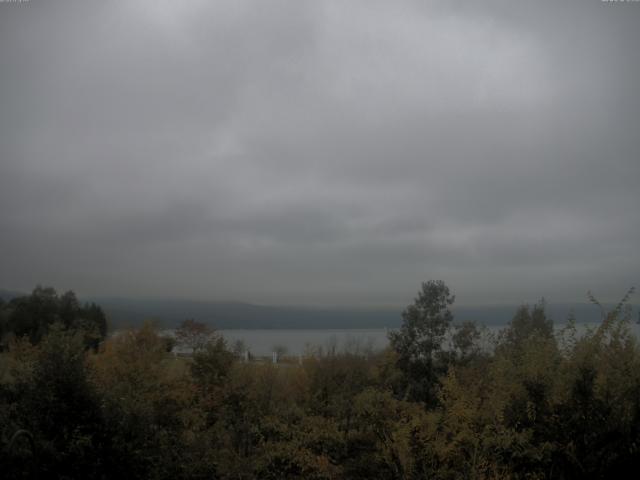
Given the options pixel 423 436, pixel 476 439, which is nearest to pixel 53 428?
pixel 423 436

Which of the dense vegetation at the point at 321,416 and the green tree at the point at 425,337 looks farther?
the green tree at the point at 425,337

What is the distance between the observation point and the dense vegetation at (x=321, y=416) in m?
10.9

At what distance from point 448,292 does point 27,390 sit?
14752mm

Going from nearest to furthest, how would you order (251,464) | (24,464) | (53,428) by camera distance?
(24,464) < (53,428) < (251,464)

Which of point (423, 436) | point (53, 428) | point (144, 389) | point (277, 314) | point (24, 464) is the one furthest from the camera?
point (277, 314)

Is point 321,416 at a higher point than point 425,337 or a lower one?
lower

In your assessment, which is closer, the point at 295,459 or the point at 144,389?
the point at 295,459

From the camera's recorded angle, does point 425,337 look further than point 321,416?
Yes

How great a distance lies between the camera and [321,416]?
16.1 meters

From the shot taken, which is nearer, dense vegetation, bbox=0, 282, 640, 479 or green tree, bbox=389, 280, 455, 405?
dense vegetation, bbox=0, 282, 640, 479

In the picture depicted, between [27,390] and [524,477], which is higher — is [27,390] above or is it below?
above

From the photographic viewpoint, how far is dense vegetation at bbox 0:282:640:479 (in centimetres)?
1087

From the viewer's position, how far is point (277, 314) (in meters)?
66.9

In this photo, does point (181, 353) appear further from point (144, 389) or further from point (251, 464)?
point (251, 464)
